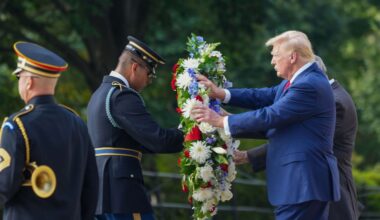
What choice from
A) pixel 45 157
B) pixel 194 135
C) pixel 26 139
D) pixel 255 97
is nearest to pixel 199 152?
pixel 194 135

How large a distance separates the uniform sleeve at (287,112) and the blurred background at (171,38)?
19.2 ft

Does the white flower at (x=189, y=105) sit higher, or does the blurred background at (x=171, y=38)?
the blurred background at (x=171, y=38)

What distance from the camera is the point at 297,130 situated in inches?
285

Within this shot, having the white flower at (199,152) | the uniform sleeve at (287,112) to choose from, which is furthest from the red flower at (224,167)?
the uniform sleeve at (287,112)

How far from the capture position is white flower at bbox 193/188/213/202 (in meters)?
7.63

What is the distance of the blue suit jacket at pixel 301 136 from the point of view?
7.18m

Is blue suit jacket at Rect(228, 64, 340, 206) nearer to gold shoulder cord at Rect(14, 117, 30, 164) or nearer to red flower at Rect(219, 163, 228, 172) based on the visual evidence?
red flower at Rect(219, 163, 228, 172)

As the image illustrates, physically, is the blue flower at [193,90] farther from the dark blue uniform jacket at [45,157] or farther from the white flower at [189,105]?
the dark blue uniform jacket at [45,157]

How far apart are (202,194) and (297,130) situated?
917mm

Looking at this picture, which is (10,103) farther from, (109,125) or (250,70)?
(109,125)

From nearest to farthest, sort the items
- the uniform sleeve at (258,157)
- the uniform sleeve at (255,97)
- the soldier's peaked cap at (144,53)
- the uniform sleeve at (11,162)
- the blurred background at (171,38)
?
1. the uniform sleeve at (11,162)
2. the soldier's peaked cap at (144,53)
3. the uniform sleeve at (258,157)
4. the uniform sleeve at (255,97)
5. the blurred background at (171,38)

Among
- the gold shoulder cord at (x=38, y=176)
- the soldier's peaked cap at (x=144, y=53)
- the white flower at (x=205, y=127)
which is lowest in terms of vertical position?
the gold shoulder cord at (x=38, y=176)

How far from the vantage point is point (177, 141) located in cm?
777

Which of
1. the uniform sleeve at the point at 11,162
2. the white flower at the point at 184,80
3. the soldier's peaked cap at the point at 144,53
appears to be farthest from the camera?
the soldier's peaked cap at the point at 144,53
